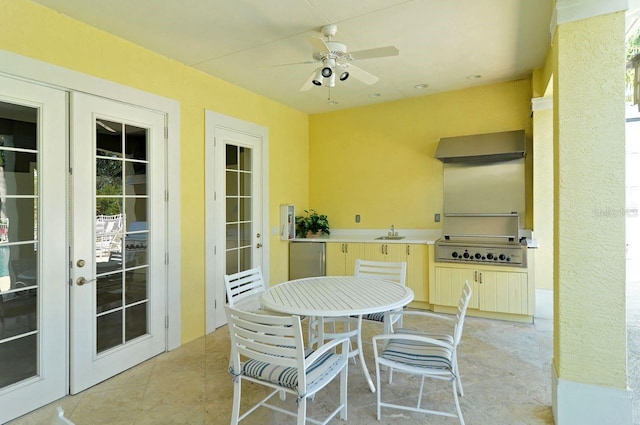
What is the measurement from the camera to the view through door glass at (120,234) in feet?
9.77

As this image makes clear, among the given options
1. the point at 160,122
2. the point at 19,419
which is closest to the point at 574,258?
the point at 160,122

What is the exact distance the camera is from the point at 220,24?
2.95m

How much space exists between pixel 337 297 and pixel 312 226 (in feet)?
10.1

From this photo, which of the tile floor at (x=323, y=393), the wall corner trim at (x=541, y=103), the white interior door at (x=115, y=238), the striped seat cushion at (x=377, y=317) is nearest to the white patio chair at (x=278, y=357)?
the tile floor at (x=323, y=393)

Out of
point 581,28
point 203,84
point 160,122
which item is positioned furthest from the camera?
point 203,84

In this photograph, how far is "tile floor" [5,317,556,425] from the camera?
236cm

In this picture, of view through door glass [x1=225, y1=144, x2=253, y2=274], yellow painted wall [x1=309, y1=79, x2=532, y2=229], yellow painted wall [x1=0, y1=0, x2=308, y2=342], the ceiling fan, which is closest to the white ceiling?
yellow painted wall [x1=0, y1=0, x2=308, y2=342]

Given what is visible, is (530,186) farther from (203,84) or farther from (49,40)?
(49,40)

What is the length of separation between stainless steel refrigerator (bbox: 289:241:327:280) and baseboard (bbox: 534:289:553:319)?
268 centimetres

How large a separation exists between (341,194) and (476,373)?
335 centimetres

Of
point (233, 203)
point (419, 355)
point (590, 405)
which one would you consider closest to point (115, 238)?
point (233, 203)

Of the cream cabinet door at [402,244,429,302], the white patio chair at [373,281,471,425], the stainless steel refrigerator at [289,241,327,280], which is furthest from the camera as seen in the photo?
the stainless steel refrigerator at [289,241,327,280]

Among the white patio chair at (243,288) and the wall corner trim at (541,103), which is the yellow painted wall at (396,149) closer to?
the wall corner trim at (541,103)

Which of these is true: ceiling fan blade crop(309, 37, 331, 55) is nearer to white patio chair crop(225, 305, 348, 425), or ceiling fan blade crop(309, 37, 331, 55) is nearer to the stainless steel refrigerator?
white patio chair crop(225, 305, 348, 425)
